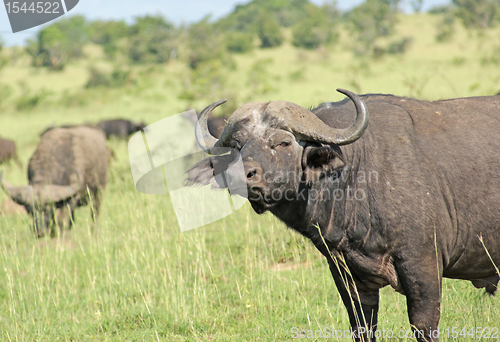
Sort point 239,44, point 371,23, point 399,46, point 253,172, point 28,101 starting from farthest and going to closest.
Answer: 1. point 239,44
2. point 371,23
3. point 399,46
4. point 28,101
5. point 253,172

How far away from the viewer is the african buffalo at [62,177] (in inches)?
269

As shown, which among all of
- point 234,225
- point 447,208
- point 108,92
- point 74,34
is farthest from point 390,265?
point 74,34

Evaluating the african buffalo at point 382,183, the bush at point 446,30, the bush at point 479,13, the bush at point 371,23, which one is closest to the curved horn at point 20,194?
the african buffalo at point 382,183

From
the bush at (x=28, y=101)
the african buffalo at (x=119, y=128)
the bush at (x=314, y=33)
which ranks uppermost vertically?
the bush at (x=314, y=33)

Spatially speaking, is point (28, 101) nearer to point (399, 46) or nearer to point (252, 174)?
point (399, 46)

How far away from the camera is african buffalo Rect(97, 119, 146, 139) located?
1485 cm

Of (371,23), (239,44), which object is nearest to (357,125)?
(371,23)

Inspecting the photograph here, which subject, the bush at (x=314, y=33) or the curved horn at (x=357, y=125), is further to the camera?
the bush at (x=314, y=33)

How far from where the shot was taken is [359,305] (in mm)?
3434

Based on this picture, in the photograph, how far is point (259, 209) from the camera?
303 cm

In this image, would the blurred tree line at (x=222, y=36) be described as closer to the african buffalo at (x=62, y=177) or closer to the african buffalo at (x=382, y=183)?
the african buffalo at (x=62, y=177)

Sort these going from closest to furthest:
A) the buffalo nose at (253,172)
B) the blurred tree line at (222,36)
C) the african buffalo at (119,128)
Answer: the buffalo nose at (253,172) < the african buffalo at (119,128) < the blurred tree line at (222,36)

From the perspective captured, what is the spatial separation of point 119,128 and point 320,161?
41.7ft

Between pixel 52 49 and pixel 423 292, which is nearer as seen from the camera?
pixel 423 292
